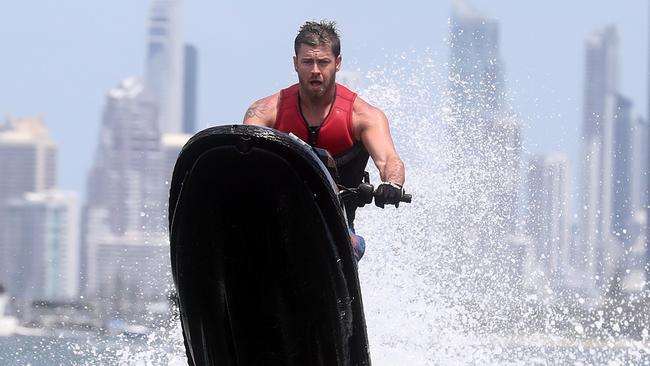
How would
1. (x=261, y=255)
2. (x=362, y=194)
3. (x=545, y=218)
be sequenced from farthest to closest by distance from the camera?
(x=545, y=218), (x=362, y=194), (x=261, y=255)

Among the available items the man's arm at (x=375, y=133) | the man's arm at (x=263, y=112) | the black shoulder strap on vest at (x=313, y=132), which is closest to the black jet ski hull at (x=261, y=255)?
the man's arm at (x=375, y=133)

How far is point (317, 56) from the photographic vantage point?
468 inches

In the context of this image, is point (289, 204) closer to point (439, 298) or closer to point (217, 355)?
point (217, 355)

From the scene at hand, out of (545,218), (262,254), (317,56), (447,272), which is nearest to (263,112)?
(317,56)

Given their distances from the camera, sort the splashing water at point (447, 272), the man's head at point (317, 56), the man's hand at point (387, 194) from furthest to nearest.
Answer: the splashing water at point (447, 272) < the man's head at point (317, 56) < the man's hand at point (387, 194)

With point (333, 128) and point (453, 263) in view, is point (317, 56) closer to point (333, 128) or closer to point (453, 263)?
point (333, 128)

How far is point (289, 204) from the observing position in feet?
37.4

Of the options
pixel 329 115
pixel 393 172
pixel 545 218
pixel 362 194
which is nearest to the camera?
pixel 362 194

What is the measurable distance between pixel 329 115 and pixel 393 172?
23.6 inches

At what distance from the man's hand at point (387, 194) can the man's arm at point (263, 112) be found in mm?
1022

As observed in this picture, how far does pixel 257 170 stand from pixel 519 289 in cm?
1353

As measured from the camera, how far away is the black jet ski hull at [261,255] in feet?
37.0

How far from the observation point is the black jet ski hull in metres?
11.3

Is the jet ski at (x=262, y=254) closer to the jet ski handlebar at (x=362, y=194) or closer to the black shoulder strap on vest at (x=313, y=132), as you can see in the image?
the jet ski handlebar at (x=362, y=194)
